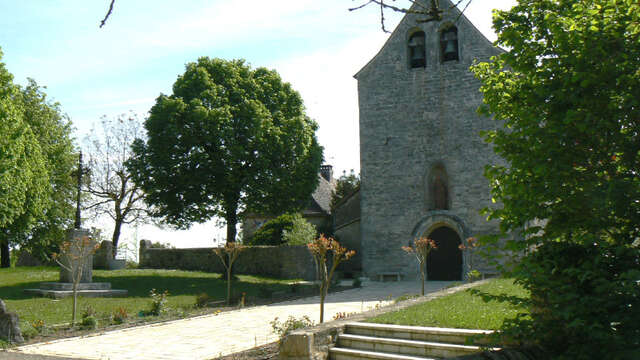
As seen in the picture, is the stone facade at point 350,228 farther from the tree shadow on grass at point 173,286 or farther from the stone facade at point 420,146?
the tree shadow on grass at point 173,286

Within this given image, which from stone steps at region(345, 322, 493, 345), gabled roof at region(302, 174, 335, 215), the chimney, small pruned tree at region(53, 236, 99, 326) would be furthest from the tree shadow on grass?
the chimney

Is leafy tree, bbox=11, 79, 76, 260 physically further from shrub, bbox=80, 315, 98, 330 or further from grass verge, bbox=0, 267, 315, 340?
shrub, bbox=80, 315, 98, 330

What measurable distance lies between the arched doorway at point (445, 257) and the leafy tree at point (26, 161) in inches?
741

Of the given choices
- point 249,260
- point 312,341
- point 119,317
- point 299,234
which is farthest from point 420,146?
point 312,341

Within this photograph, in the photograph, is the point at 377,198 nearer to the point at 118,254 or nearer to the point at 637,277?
the point at 118,254

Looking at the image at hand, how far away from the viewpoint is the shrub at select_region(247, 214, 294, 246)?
34.0 m

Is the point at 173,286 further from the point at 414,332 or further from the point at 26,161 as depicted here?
the point at 414,332

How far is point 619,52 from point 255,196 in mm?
22360

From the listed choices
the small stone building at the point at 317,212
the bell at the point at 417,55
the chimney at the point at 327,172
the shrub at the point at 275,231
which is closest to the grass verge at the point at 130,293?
the shrub at the point at 275,231

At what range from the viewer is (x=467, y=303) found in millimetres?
11516

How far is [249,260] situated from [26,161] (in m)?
12.9

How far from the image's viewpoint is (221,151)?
2589 centimetres

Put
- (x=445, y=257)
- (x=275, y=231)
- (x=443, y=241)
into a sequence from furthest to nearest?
(x=275, y=231) < (x=443, y=241) < (x=445, y=257)

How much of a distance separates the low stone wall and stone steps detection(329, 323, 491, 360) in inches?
781
